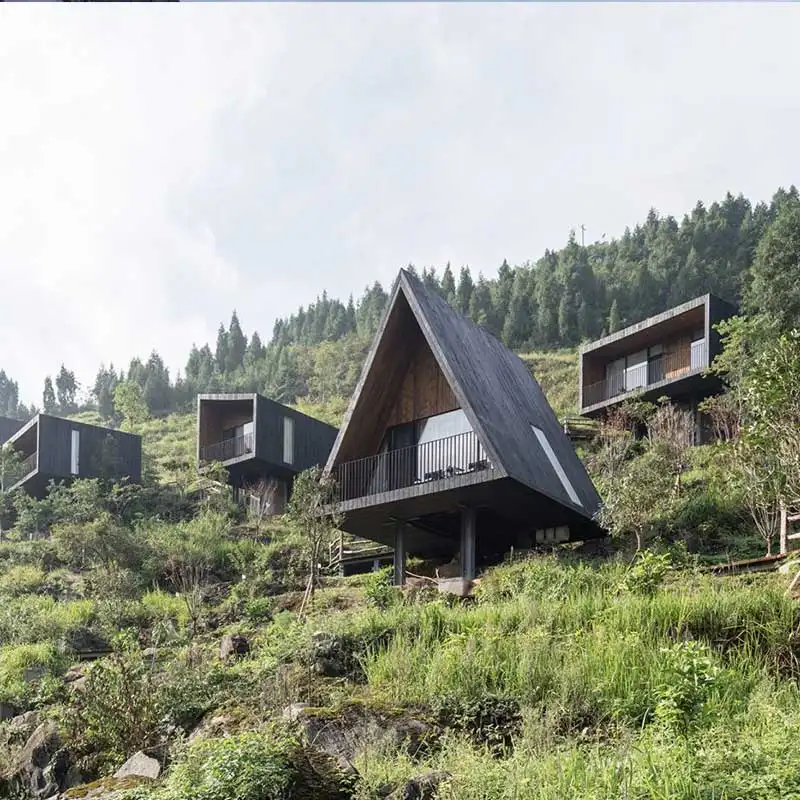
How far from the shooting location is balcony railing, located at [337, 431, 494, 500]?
59.6ft

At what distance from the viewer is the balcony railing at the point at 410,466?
59.6 feet

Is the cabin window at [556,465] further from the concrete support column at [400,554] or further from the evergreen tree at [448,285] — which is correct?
the evergreen tree at [448,285]

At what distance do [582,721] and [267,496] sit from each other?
25810mm

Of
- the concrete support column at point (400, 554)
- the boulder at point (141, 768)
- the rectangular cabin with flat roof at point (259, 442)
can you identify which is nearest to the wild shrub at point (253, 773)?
the boulder at point (141, 768)

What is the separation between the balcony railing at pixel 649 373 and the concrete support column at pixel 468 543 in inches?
578

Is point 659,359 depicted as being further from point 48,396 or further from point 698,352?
point 48,396

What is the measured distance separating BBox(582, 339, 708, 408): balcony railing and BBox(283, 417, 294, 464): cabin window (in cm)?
1057

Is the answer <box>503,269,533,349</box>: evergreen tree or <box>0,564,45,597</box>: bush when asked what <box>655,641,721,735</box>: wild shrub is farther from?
<box>503,269,533,349</box>: evergreen tree

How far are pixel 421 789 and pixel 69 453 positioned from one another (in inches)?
1344

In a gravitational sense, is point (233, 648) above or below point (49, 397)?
below

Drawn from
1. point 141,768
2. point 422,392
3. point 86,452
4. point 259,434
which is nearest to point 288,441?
point 259,434

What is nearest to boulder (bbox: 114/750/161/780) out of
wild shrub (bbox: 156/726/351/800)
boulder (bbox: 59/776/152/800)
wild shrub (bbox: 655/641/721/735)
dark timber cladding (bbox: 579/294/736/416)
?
boulder (bbox: 59/776/152/800)

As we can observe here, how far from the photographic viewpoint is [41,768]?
1045 cm

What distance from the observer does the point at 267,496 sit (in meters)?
34.4
